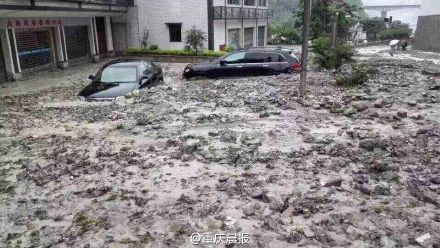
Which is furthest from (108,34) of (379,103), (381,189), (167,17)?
(381,189)

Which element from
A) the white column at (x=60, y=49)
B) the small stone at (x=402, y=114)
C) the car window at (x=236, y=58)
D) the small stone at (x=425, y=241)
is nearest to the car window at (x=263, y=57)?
the car window at (x=236, y=58)

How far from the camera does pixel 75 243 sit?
4.39m

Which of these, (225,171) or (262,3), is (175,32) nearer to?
(262,3)

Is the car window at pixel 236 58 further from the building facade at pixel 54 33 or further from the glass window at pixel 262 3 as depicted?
the glass window at pixel 262 3

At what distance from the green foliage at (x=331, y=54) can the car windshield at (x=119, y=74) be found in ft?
26.8

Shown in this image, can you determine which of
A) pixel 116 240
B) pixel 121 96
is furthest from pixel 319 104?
pixel 116 240

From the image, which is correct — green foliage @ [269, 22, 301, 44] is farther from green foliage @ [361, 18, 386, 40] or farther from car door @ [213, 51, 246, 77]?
car door @ [213, 51, 246, 77]

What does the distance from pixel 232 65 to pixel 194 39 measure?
883cm

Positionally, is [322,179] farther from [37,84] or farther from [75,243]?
[37,84]

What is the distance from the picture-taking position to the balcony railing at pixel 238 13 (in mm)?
24031

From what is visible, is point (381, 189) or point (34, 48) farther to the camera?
point (34, 48)

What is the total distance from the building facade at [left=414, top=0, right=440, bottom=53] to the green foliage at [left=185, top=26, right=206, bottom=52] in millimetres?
16014

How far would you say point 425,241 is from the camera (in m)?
4.16

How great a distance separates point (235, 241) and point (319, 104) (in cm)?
668
